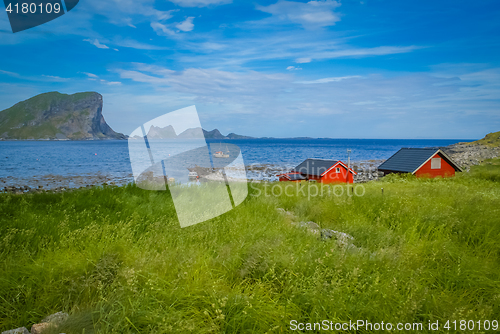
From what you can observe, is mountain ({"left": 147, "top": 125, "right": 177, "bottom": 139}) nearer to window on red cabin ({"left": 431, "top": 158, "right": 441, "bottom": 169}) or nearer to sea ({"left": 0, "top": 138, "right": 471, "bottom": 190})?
sea ({"left": 0, "top": 138, "right": 471, "bottom": 190})

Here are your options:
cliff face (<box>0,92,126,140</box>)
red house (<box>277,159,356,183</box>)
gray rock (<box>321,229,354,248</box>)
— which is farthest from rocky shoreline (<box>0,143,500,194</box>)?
cliff face (<box>0,92,126,140</box>)

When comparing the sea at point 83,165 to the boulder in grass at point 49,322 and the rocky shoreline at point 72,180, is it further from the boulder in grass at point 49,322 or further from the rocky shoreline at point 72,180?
the boulder in grass at point 49,322

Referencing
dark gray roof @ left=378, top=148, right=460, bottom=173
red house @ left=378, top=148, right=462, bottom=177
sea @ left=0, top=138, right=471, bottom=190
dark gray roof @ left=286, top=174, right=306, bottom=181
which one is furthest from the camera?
sea @ left=0, top=138, right=471, bottom=190

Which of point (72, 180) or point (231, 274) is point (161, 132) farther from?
point (72, 180)

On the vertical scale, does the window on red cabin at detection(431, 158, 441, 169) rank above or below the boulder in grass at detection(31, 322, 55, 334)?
above

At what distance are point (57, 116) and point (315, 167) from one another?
170m

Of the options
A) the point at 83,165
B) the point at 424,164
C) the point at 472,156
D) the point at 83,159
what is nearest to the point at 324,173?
the point at 424,164

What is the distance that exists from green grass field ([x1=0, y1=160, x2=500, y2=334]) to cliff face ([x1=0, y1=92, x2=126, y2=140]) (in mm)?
156698

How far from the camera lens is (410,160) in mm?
22938

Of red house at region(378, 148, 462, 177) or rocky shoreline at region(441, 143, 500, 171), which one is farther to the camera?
rocky shoreline at region(441, 143, 500, 171)

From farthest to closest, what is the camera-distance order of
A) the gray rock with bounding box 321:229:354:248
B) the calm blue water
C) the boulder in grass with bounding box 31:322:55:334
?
the calm blue water → the gray rock with bounding box 321:229:354:248 → the boulder in grass with bounding box 31:322:55:334

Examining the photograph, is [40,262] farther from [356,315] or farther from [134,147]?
[356,315]

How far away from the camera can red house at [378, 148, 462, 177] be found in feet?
71.1

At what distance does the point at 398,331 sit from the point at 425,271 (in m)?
1.51
